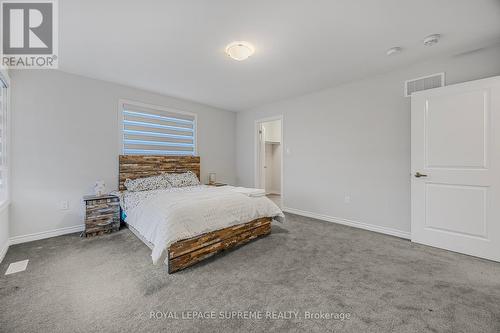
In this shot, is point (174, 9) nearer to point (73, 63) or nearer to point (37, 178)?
point (73, 63)

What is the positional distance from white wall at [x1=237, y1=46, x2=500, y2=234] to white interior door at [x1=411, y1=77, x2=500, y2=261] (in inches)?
10.0

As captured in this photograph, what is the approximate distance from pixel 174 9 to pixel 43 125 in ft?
8.82

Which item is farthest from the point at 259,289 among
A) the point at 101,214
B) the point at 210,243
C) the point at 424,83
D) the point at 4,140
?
the point at 4,140

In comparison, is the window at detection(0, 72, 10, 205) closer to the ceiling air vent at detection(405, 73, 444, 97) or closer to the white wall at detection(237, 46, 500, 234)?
the white wall at detection(237, 46, 500, 234)

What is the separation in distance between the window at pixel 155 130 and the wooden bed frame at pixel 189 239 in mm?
181

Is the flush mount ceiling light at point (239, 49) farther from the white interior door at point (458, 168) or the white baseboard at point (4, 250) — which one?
the white baseboard at point (4, 250)

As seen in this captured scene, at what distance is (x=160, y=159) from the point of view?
412 centimetres

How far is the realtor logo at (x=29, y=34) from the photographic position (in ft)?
6.18

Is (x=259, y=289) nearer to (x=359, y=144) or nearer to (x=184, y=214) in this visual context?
(x=184, y=214)

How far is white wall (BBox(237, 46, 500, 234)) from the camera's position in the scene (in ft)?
9.89

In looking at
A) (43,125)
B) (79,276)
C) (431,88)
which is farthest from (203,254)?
(431,88)

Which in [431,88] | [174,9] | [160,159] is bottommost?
[160,159]

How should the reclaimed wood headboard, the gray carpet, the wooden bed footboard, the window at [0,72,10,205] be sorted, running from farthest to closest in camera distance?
the reclaimed wood headboard
the window at [0,72,10,205]
the wooden bed footboard
the gray carpet

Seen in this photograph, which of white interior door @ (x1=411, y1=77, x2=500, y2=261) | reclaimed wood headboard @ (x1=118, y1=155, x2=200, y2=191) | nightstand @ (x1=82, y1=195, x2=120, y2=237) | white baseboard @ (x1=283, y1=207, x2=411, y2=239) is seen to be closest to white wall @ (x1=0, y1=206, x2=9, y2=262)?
nightstand @ (x1=82, y1=195, x2=120, y2=237)
